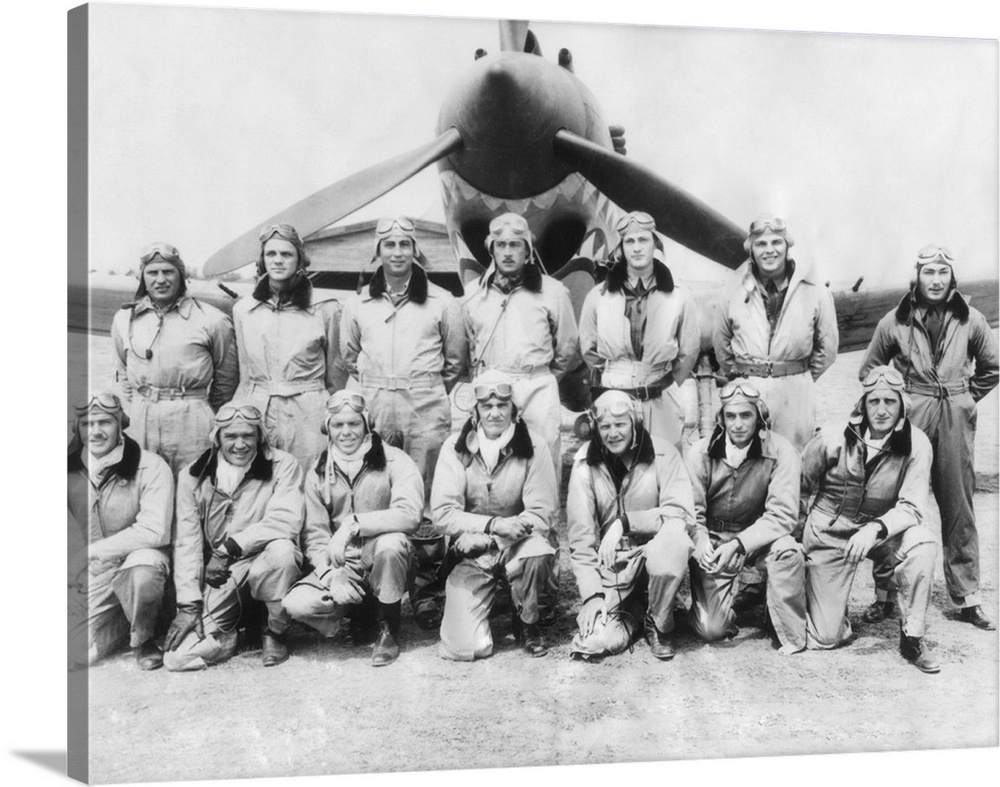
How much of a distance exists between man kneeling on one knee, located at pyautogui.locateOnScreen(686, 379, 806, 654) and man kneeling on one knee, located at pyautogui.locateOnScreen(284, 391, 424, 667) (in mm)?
→ 1499

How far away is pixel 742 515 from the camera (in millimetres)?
7199

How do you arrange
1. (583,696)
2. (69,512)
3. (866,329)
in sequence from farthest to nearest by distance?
(866,329), (583,696), (69,512)

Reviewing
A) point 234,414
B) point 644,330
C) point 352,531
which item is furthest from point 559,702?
point 234,414

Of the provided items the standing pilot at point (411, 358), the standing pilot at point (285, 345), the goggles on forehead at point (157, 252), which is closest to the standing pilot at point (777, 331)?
the standing pilot at point (411, 358)

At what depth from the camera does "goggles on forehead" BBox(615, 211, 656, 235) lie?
23.6ft

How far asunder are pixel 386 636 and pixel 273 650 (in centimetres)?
52

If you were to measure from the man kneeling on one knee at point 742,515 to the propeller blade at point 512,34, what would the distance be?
6.42ft

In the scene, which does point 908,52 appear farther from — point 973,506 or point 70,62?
point 70,62

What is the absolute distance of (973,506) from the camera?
7.60 metres

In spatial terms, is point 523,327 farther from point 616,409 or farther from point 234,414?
point 234,414

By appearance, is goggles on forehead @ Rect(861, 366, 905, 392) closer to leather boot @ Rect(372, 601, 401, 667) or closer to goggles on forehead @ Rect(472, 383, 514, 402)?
goggles on forehead @ Rect(472, 383, 514, 402)

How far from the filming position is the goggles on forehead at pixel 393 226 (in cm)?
689

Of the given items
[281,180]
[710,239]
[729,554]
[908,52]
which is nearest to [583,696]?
[729,554]

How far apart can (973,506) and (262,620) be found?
12.1 feet
